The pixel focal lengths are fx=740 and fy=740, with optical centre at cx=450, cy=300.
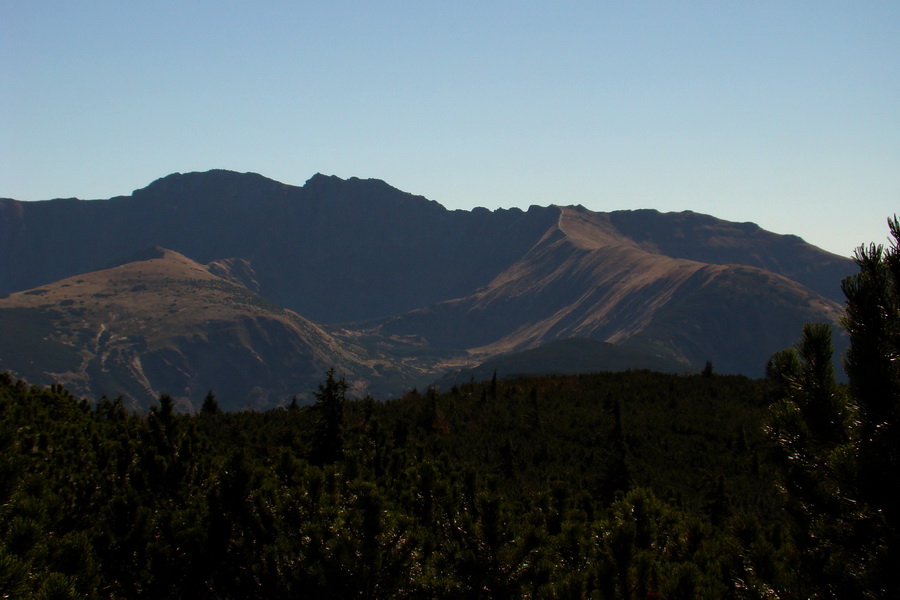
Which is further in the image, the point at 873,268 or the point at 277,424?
the point at 277,424

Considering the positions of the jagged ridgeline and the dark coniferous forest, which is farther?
the jagged ridgeline

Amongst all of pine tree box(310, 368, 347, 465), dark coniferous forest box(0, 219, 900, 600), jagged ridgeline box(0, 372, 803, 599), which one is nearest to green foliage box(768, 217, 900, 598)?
dark coniferous forest box(0, 219, 900, 600)

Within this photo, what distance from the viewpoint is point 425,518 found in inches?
513

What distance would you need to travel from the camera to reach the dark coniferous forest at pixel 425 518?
6227 millimetres

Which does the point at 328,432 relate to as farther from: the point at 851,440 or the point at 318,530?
the point at 851,440

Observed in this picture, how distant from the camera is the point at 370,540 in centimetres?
1000

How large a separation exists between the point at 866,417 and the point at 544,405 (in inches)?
1858

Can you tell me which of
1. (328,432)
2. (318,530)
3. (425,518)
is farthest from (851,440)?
(328,432)

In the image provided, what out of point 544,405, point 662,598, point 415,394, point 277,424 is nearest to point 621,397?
point 544,405

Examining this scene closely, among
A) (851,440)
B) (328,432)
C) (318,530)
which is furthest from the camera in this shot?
(328,432)

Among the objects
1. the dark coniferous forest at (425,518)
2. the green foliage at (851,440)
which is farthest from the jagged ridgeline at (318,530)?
the green foliage at (851,440)

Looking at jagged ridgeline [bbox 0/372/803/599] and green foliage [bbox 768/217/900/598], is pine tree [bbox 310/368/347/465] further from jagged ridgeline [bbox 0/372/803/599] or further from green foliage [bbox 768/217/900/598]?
green foliage [bbox 768/217/900/598]

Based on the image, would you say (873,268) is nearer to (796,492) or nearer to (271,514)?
(796,492)

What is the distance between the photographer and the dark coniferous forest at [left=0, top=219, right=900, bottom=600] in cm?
623
